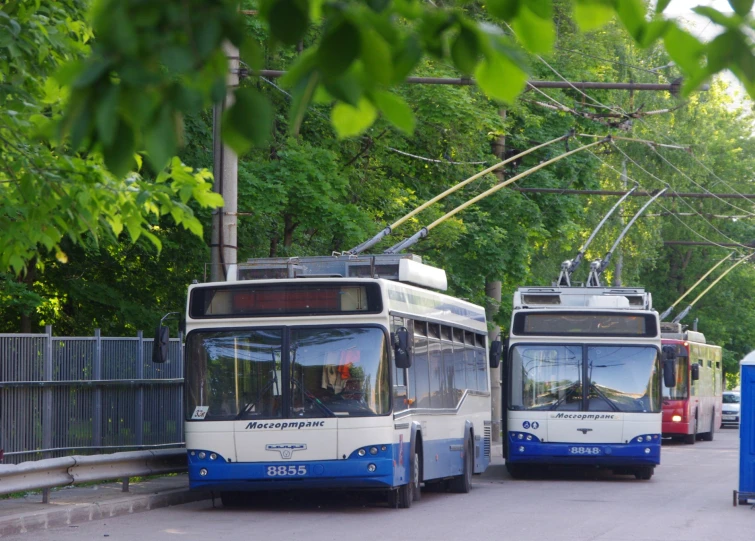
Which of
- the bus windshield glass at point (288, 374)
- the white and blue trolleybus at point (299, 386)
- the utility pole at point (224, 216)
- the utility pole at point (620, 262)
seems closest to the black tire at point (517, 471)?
the white and blue trolleybus at point (299, 386)

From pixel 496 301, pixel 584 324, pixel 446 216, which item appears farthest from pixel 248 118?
pixel 496 301

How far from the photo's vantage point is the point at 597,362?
19656mm

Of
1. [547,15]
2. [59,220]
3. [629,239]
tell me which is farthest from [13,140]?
[629,239]

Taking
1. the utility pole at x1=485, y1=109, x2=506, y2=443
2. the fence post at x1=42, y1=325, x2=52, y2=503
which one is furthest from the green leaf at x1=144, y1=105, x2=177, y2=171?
the utility pole at x1=485, y1=109, x2=506, y2=443

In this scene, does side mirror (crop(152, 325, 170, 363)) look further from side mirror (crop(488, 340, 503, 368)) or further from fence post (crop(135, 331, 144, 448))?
side mirror (crop(488, 340, 503, 368))

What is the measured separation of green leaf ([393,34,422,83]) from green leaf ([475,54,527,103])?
0.19m

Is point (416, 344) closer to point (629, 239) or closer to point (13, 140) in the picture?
point (13, 140)

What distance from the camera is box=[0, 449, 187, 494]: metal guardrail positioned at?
12.3 m

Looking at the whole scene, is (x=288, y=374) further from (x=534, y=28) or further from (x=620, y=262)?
(x=620, y=262)

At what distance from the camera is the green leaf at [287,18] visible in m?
3.06

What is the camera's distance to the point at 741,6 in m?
3.30

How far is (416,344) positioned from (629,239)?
33.7m

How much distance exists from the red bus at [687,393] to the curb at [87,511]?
61.9 ft

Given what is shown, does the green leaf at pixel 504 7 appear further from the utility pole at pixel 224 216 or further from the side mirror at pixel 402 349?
the utility pole at pixel 224 216
